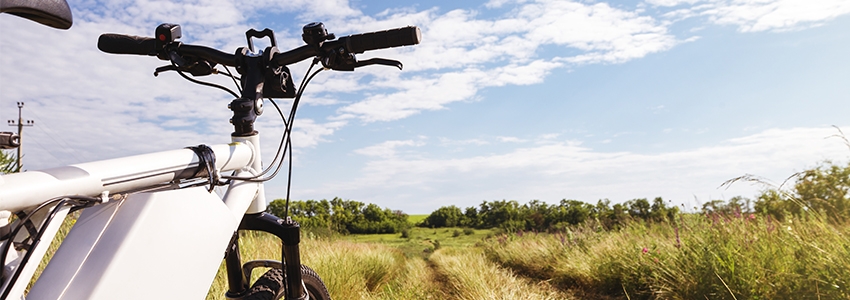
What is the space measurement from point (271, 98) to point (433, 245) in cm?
1547

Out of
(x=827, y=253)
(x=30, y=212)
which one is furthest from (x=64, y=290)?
(x=827, y=253)

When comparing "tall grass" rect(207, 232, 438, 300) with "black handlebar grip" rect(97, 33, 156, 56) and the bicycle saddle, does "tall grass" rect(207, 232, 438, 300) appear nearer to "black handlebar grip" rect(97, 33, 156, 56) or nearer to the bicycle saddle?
"black handlebar grip" rect(97, 33, 156, 56)

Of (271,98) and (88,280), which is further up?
(271,98)

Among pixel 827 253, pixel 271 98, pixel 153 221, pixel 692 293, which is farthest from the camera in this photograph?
pixel 692 293

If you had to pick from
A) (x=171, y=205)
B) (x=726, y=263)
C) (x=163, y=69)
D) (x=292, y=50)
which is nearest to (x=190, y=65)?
(x=163, y=69)

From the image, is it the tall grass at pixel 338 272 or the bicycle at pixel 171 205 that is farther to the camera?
the tall grass at pixel 338 272

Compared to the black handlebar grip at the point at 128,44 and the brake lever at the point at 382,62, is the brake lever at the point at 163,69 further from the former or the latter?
the brake lever at the point at 382,62

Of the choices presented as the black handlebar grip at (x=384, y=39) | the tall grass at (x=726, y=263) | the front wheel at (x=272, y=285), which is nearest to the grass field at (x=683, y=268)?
the tall grass at (x=726, y=263)

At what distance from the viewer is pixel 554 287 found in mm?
6098

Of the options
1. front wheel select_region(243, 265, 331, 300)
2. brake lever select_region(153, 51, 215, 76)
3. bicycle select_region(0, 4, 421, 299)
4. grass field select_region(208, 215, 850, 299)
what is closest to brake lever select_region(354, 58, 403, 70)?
bicycle select_region(0, 4, 421, 299)

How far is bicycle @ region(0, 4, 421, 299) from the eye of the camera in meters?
1.17

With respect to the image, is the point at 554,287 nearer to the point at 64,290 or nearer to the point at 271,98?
the point at 271,98

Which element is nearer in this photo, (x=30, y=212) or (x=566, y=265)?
(x=30, y=212)

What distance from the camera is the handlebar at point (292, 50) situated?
174 cm
